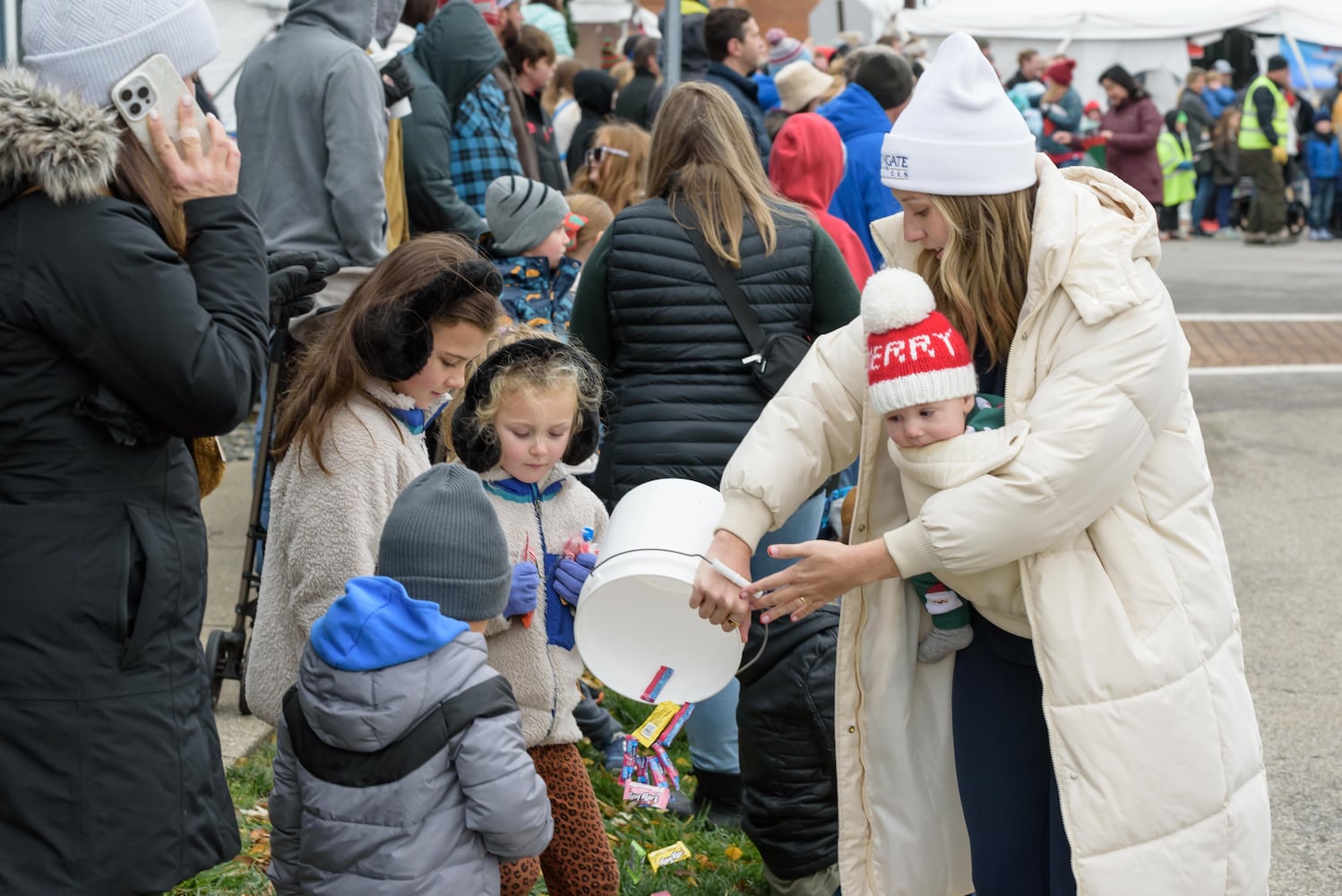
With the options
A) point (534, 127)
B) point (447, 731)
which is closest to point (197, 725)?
point (447, 731)

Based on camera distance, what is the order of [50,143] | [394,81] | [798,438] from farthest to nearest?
[394,81] < [798,438] < [50,143]

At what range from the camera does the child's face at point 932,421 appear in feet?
9.11

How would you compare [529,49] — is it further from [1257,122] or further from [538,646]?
[1257,122]

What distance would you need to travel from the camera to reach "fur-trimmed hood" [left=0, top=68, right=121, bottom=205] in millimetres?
2309

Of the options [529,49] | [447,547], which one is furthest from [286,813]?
[529,49]

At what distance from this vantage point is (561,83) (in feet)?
39.2

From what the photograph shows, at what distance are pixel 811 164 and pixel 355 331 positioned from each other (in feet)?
9.01

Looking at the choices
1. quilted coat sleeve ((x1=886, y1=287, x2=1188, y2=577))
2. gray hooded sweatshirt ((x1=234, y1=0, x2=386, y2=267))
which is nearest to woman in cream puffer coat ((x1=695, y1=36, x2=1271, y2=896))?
quilted coat sleeve ((x1=886, y1=287, x2=1188, y2=577))

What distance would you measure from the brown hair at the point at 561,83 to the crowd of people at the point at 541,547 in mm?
7872

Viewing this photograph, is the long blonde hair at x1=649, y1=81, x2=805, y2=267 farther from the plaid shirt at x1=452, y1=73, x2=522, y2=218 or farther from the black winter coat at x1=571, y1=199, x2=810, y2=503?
the plaid shirt at x1=452, y1=73, x2=522, y2=218

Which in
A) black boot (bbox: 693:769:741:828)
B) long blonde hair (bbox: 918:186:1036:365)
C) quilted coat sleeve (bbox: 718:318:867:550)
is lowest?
black boot (bbox: 693:769:741:828)

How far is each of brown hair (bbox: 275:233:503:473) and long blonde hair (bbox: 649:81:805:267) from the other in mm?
1001

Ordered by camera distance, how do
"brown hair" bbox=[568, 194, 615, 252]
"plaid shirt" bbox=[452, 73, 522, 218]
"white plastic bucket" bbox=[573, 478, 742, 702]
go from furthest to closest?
"plaid shirt" bbox=[452, 73, 522, 218], "brown hair" bbox=[568, 194, 615, 252], "white plastic bucket" bbox=[573, 478, 742, 702]

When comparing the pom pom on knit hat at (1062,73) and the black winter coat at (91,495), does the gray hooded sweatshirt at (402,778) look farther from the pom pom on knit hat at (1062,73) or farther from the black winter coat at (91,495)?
the pom pom on knit hat at (1062,73)
